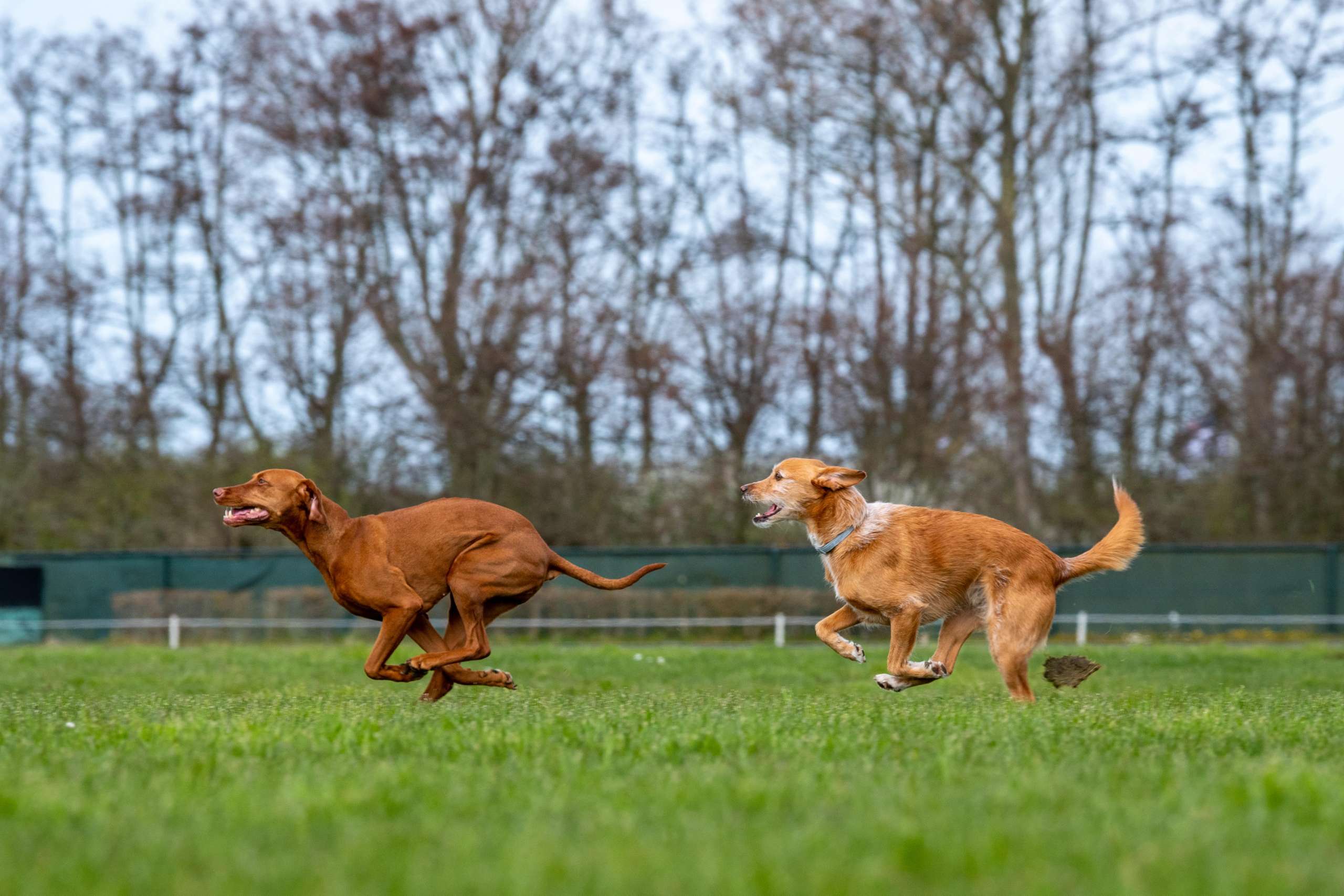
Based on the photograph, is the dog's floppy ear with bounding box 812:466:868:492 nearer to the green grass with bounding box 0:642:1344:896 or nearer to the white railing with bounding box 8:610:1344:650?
the green grass with bounding box 0:642:1344:896

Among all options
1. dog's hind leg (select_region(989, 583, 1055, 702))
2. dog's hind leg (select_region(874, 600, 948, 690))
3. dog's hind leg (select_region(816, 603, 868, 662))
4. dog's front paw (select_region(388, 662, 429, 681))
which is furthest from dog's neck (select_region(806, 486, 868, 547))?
dog's front paw (select_region(388, 662, 429, 681))

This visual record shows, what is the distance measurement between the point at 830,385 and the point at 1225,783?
23288 millimetres

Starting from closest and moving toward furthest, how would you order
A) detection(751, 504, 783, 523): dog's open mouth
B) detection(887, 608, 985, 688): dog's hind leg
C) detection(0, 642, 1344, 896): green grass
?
1. detection(0, 642, 1344, 896): green grass
2. detection(887, 608, 985, 688): dog's hind leg
3. detection(751, 504, 783, 523): dog's open mouth

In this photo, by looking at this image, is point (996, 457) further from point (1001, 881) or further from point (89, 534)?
point (1001, 881)

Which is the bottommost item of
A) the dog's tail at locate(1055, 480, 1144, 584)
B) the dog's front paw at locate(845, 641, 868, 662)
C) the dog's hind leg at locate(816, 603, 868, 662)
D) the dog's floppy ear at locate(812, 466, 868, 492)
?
the dog's front paw at locate(845, 641, 868, 662)

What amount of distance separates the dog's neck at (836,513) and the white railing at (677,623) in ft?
44.1

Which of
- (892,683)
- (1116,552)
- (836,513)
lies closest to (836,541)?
(836,513)

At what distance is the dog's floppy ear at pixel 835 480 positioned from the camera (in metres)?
8.77

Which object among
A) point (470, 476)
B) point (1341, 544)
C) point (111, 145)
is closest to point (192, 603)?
point (470, 476)

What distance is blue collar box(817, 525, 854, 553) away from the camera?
868cm

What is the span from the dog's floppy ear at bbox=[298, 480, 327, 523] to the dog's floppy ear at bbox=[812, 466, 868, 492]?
3.01 metres

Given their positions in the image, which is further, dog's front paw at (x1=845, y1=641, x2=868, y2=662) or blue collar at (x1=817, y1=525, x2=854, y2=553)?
blue collar at (x1=817, y1=525, x2=854, y2=553)

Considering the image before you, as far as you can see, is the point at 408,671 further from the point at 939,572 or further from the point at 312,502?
the point at 939,572

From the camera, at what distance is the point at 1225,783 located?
14.3ft
